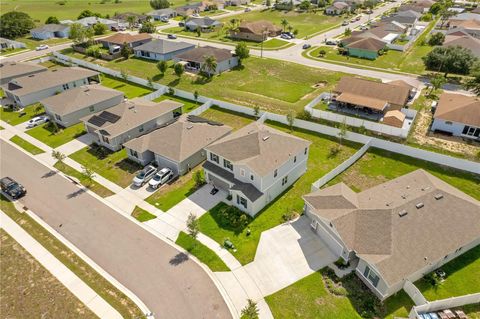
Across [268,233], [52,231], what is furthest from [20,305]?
[268,233]

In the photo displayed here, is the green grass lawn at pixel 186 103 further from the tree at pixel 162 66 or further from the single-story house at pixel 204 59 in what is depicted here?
the single-story house at pixel 204 59

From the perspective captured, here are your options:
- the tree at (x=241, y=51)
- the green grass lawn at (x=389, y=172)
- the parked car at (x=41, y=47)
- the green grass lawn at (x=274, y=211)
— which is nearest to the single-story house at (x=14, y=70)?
the parked car at (x=41, y=47)

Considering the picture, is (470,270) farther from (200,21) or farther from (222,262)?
(200,21)

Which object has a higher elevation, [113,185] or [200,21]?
[200,21]

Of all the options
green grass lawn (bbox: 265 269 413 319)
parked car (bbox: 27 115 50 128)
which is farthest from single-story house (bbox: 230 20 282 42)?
green grass lawn (bbox: 265 269 413 319)

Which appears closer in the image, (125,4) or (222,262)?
(222,262)

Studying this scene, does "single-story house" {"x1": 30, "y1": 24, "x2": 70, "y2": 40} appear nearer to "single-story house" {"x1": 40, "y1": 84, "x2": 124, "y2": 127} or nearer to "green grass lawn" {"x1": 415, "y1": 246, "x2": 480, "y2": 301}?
"single-story house" {"x1": 40, "y1": 84, "x2": 124, "y2": 127}

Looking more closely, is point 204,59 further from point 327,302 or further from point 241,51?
point 327,302
